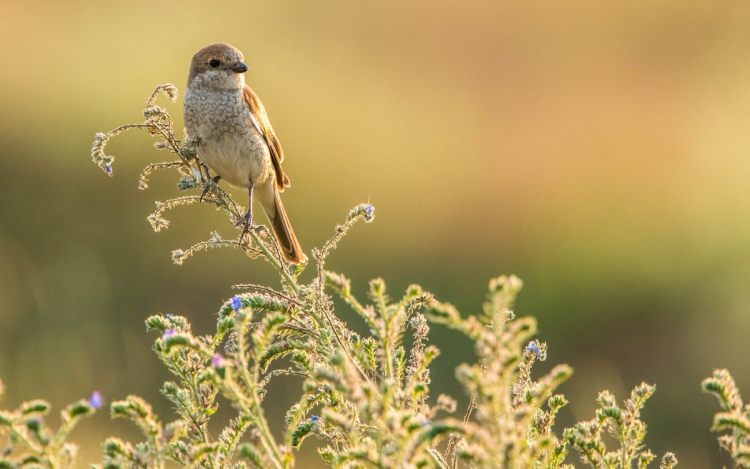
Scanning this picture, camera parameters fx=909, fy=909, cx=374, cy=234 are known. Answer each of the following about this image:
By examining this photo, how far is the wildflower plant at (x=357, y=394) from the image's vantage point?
1671mm

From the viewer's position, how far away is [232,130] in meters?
4.73

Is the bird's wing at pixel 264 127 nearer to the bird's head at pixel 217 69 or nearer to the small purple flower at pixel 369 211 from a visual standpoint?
the bird's head at pixel 217 69

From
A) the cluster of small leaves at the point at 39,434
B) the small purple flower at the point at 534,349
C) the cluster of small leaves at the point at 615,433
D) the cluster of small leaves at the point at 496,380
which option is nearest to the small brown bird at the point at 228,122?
the small purple flower at the point at 534,349

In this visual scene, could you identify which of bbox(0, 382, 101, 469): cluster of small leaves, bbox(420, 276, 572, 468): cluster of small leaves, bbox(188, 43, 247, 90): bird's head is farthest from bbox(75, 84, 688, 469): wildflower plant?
bbox(188, 43, 247, 90): bird's head

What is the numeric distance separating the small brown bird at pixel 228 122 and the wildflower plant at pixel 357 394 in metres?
1.73

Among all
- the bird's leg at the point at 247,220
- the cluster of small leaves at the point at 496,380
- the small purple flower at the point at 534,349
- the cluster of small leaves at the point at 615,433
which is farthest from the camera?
the bird's leg at the point at 247,220

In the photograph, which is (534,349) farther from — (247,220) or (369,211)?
(247,220)

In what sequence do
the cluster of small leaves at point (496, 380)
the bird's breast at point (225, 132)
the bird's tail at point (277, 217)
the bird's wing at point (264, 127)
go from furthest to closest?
the bird's tail at point (277, 217)
the bird's wing at point (264, 127)
the bird's breast at point (225, 132)
the cluster of small leaves at point (496, 380)

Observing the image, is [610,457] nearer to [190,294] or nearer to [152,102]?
[152,102]

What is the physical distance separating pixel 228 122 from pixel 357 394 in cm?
332

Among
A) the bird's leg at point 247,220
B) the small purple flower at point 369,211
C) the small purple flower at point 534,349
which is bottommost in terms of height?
the small purple flower at point 534,349

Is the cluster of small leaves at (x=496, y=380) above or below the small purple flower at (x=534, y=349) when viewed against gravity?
below

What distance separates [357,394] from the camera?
1.62 m

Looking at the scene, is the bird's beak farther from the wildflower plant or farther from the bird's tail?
the wildflower plant
